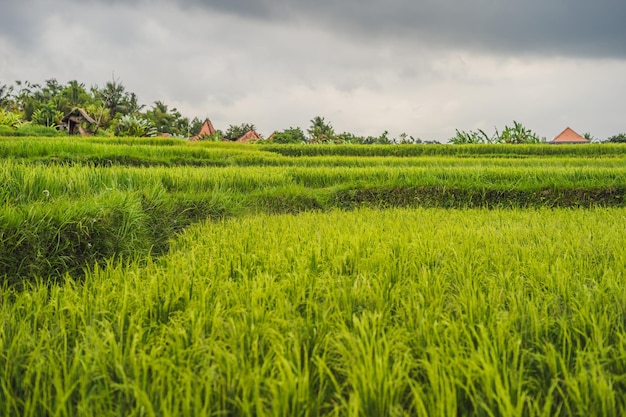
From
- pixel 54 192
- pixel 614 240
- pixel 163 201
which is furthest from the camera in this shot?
pixel 163 201

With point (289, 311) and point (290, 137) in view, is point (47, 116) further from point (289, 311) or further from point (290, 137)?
point (289, 311)

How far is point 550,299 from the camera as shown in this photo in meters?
1.29

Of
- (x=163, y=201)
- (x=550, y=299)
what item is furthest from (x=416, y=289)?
(x=163, y=201)

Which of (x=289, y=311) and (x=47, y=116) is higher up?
(x=47, y=116)

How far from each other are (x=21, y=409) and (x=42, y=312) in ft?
1.72

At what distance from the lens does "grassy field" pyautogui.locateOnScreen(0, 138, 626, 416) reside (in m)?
0.83

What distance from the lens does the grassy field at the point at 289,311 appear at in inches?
32.9

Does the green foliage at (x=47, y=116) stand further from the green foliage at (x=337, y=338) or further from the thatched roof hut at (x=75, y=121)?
the green foliage at (x=337, y=338)

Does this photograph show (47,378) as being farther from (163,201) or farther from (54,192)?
(163,201)

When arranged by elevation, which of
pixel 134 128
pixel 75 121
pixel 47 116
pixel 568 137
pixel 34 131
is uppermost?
pixel 47 116

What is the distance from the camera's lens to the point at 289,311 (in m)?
1.22

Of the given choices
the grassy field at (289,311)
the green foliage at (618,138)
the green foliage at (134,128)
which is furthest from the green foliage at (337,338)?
the green foliage at (618,138)

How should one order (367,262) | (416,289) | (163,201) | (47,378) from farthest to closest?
(163,201)
(367,262)
(416,289)
(47,378)

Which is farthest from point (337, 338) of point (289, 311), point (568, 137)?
point (568, 137)
